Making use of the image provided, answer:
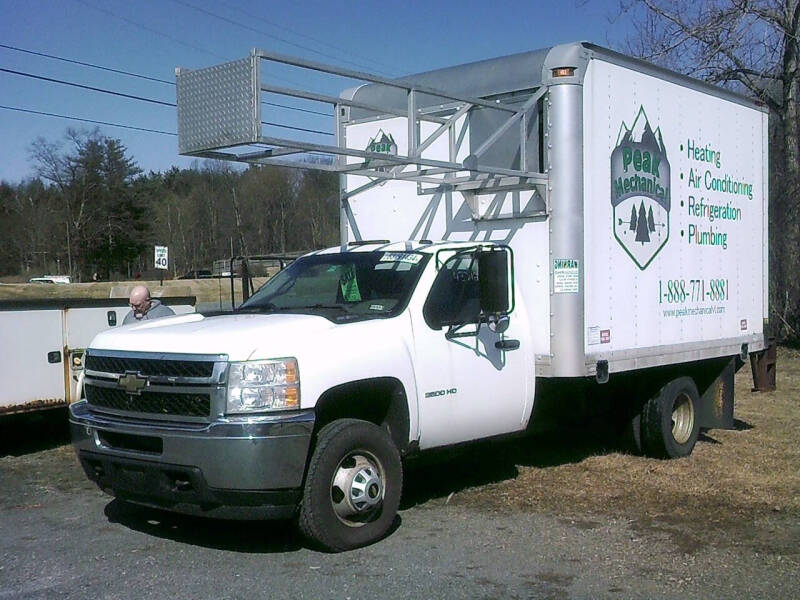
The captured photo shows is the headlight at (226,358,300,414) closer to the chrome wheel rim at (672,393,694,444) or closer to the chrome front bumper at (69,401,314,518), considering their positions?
the chrome front bumper at (69,401,314,518)

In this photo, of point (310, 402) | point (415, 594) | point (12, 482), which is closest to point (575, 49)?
point (310, 402)

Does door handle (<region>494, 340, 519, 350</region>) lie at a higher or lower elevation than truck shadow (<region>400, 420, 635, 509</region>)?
higher

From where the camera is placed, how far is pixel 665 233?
892cm

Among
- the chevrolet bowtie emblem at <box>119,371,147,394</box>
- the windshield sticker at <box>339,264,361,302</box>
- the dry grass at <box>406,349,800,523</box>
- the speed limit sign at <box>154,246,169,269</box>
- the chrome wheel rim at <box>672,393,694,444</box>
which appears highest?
the speed limit sign at <box>154,246,169,269</box>

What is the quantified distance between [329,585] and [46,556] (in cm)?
200

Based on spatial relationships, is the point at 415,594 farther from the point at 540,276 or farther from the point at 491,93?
the point at 491,93

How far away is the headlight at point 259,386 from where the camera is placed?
18.7 feet

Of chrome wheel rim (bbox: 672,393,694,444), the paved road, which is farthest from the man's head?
chrome wheel rim (bbox: 672,393,694,444)

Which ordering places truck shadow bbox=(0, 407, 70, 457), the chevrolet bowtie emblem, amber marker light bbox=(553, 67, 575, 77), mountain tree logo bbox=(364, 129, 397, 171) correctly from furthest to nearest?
truck shadow bbox=(0, 407, 70, 457), mountain tree logo bbox=(364, 129, 397, 171), amber marker light bbox=(553, 67, 575, 77), the chevrolet bowtie emblem

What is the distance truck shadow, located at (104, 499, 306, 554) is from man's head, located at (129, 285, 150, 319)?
7.64ft

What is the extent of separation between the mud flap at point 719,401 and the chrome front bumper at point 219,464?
559cm

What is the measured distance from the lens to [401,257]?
7.34 metres

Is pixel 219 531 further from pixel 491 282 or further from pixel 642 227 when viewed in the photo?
pixel 642 227

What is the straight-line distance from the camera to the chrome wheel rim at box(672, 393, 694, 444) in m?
9.59
